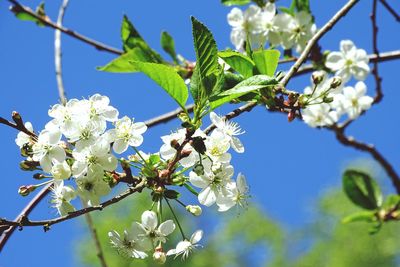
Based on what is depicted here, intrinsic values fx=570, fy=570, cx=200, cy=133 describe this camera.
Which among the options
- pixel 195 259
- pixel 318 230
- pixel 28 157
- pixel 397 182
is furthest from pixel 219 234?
pixel 28 157

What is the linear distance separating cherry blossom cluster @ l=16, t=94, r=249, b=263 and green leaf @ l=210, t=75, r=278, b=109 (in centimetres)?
7

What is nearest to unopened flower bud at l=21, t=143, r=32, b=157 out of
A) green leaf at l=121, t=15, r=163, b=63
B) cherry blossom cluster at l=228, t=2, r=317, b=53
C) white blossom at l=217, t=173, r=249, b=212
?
white blossom at l=217, t=173, r=249, b=212

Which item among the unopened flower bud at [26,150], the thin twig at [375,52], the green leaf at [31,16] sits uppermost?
the green leaf at [31,16]

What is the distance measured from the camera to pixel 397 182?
81.0 inches

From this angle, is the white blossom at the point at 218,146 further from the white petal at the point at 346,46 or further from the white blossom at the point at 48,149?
the white petal at the point at 346,46

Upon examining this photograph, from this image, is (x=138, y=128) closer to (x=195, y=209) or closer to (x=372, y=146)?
(x=195, y=209)

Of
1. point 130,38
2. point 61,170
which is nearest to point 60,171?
point 61,170

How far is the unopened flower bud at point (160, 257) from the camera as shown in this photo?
3.95 ft

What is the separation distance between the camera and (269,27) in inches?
82.7

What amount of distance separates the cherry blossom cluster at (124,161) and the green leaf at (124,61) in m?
0.63

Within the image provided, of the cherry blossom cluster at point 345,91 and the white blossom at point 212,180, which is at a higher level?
the cherry blossom cluster at point 345,91

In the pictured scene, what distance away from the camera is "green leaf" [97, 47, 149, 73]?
1.86 m

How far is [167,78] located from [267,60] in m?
0.29

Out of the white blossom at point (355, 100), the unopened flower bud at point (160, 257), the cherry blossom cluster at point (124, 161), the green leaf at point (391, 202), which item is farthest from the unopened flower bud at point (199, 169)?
the white blossom at point (355, 100)
